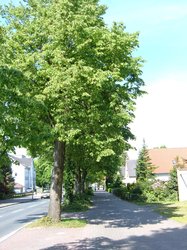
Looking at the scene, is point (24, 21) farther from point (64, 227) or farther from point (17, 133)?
point (17, 133)

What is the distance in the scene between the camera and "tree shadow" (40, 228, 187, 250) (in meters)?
13.2

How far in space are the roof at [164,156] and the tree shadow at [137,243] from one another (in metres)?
55.9

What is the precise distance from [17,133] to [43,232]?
347 inches

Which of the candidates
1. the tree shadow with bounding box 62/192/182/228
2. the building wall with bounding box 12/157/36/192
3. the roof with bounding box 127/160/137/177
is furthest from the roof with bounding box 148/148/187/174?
the building wall with bounding box 12/157/36/192

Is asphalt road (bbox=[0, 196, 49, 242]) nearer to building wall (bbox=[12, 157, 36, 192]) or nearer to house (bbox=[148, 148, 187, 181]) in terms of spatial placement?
house (bbox=[148, 148, 187, 181])

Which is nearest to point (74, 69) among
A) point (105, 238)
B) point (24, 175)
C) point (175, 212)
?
point (105, 238)

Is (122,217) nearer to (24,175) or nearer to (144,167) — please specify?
(144,167)

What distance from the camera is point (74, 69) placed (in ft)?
61.7

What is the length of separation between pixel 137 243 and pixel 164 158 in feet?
201

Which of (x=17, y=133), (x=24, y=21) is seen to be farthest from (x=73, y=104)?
(x=17, y=133)

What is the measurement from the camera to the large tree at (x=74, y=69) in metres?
19.3

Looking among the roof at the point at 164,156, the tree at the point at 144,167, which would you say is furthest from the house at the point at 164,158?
the tree at the point at 144,167

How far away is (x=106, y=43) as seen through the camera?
2044cm

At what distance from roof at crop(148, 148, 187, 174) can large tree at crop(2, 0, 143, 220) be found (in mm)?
50783
